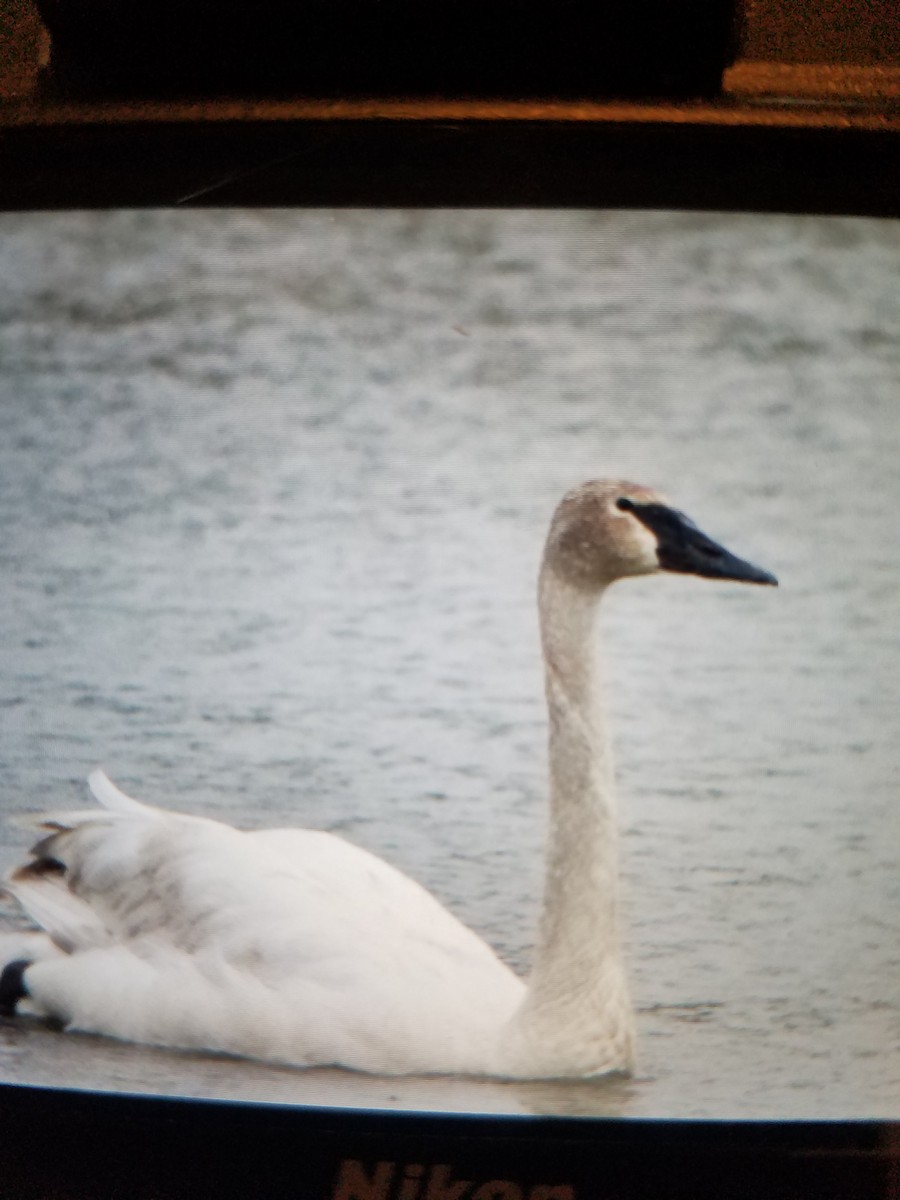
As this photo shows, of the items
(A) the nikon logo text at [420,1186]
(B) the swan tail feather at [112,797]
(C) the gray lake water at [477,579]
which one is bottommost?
(A) the nikon logo text at [420,1186]

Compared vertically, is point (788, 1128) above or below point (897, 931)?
below

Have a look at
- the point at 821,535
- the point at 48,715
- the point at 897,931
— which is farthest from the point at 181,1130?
the point at 821,535

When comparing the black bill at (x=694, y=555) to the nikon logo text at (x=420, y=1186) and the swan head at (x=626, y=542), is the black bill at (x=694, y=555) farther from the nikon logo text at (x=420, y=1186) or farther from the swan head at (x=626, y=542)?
the nikon logo text at (x=420, y=1186)

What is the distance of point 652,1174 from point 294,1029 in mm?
280

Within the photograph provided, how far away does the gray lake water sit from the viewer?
74 cm

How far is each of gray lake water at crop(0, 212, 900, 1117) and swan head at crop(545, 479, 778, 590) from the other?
0.01 meters

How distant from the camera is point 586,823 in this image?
750mm

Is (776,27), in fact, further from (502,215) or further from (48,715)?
(48,715)

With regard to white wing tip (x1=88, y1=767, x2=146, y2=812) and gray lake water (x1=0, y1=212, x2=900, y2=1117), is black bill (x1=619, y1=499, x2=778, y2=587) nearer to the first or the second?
gray lake water (x1=0, y1=212, x2=900, y2=1117)

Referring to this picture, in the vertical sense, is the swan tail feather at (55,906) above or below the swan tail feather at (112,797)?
below

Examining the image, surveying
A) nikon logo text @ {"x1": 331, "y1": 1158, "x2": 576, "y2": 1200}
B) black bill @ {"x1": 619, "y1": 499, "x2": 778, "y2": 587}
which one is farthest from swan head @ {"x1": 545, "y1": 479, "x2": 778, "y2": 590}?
nikon logo text @ {"x1": 331, "y1": 1158, "x2": 576, "y2": 1200}

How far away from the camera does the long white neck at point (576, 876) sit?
2.39 ft

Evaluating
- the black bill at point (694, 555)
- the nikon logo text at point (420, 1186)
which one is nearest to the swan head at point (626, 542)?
the black bill at point (694, 555)

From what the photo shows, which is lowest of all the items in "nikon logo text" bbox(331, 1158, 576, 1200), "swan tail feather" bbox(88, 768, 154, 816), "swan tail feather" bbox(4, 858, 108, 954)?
"nikon logo text" bbox(331, 1158, 576, 1200)
